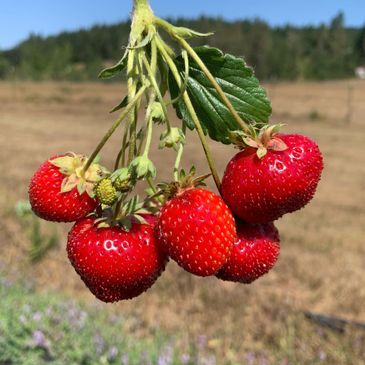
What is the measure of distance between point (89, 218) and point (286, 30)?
124ft

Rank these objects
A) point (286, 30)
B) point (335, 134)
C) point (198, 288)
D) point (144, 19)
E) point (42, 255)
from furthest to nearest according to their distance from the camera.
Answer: point (286, 30), point (335, 134), point (42, 255), point (198, 288), point (144, 19)

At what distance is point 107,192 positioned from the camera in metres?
0.46

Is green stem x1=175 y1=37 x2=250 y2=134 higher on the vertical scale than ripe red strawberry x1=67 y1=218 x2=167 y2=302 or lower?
higher

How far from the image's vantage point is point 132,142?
0.47 metres

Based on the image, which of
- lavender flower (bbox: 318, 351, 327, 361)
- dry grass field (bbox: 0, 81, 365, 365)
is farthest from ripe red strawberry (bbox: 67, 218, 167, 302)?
lavender flower (bbox: 318, 351, 327, 361)

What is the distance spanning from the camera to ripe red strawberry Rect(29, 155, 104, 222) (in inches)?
19.9

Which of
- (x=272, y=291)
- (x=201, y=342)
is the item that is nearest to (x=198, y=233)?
(x=201, y=342)

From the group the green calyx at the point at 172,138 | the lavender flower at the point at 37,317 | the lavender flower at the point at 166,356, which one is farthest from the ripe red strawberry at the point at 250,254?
the lavender flower at the point at 37,317

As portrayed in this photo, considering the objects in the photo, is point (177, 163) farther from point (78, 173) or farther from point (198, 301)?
point (198, 301)

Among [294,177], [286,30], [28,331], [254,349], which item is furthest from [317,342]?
[286,30]

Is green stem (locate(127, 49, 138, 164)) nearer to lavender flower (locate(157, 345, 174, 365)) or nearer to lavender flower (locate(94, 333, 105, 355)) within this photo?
lavender flower (locate(157, 345, 174, 365))

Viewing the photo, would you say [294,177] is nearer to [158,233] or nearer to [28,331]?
[158,233]

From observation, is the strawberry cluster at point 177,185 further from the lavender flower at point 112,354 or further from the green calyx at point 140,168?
the lavender flower at point 112,354

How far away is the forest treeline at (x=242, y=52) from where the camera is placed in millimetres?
24453
